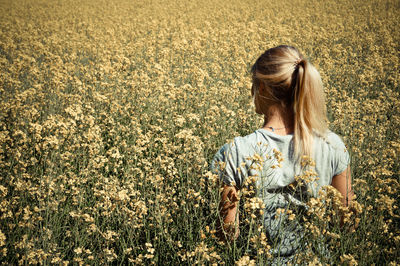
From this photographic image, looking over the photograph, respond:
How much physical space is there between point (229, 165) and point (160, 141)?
89.4 inches

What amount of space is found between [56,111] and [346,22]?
12.3 m

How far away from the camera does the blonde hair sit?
1.74 metres

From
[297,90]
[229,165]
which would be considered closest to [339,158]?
[297,90]

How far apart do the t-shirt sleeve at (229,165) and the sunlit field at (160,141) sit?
8 cm

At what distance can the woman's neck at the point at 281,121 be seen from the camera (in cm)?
184

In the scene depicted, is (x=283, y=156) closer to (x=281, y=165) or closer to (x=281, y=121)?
(x=281, y=165)

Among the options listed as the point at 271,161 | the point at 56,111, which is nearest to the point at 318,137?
the point at 271,161

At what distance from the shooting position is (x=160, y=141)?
3.99 meters

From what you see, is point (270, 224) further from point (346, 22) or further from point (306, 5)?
point (306, 5)

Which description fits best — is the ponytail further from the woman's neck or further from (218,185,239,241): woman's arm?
(218,185,239,241): woman's arm

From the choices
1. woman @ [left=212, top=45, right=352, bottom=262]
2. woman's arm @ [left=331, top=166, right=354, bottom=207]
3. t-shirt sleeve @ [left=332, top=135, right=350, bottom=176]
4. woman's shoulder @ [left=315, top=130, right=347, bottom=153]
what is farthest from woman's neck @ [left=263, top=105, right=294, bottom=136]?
woman's arm @ [left=331, top=166, right=354, bottom=207]

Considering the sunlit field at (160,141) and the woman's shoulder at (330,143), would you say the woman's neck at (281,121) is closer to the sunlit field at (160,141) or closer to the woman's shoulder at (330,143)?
the woman's shoulder at (330,143)

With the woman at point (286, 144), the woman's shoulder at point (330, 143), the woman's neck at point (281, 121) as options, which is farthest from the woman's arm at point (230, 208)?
the woman's shoulder at point (330, 143)

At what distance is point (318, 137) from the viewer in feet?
5.96
